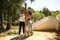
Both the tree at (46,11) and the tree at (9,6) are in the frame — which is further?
the tree at (46,11)

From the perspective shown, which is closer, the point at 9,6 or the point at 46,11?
the point at 9,6

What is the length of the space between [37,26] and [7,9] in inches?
169

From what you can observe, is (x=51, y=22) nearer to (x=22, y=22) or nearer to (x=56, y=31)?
(x=56, y=31)

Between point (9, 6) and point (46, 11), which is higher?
point (46, 11)

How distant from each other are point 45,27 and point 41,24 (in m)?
0.41

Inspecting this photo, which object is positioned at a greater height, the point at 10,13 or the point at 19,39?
the point at 10,13

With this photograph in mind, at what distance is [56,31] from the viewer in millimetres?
12398

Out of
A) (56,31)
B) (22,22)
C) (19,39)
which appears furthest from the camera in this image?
(56,31)

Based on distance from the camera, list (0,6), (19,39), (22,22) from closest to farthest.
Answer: (19,39) → (22,22) → (0,6)

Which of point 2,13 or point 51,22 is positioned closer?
point 51,22

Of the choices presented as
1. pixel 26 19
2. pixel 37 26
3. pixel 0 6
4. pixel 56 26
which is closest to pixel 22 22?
pixel 26 19

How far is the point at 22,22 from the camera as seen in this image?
9.96m

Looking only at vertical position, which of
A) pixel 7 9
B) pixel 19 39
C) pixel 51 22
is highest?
pixel 7 9

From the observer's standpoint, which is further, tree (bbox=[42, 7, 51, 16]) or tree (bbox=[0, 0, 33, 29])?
tree (bbox=[42, 7, 51, 16])
